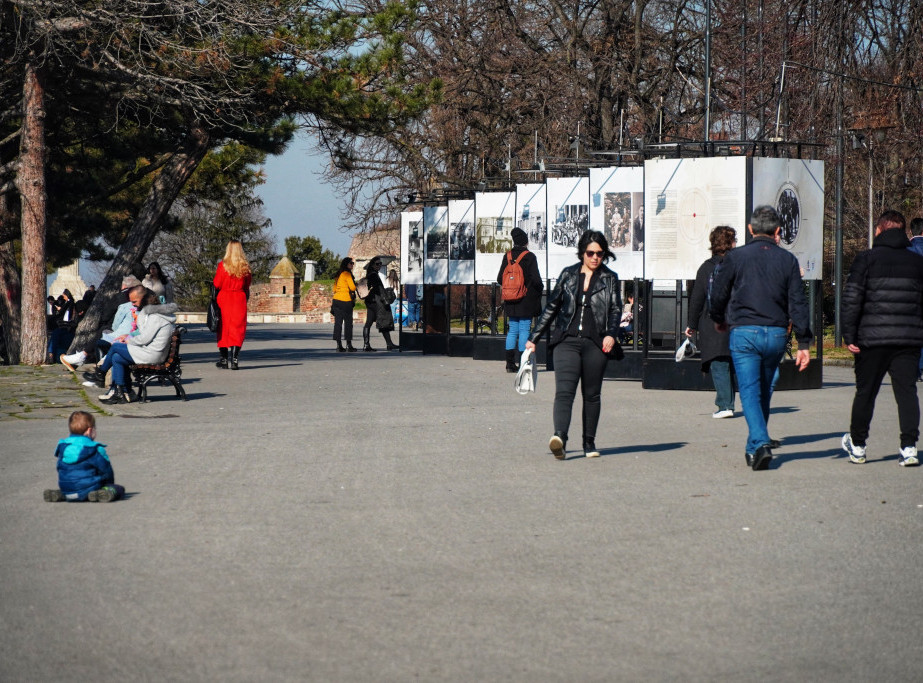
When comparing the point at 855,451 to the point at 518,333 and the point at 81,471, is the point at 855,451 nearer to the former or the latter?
the point at 81,471

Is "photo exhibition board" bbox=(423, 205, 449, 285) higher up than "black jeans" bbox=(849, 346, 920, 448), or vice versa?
"photo exhibition board" bbox=(423, 205, 449, 285)

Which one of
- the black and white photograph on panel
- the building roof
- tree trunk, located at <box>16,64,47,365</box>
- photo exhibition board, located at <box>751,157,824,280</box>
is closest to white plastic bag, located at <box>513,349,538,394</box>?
photo exhibition board, located at <box>751,157,824,280</box>

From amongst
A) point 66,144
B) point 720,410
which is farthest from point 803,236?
point 66,144

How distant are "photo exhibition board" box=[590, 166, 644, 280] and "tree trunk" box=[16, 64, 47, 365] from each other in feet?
29.8

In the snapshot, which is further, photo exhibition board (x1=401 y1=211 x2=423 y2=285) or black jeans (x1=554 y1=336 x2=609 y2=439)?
photo exhibition board (x1=401 y1=211 x2=423 y2=285)

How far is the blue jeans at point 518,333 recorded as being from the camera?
19.3m

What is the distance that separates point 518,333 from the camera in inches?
765

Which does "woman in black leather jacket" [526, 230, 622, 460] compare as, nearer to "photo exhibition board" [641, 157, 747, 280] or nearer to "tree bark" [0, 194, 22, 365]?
"photo exhibition board" [641, 157, 747, 280]

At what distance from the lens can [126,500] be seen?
829cm

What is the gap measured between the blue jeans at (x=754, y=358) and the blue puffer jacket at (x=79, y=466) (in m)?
4.57

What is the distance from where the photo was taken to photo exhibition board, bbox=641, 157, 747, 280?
1583 cm

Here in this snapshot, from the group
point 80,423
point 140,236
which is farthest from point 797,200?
point 140,236

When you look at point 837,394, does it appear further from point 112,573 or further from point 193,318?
point 193,318

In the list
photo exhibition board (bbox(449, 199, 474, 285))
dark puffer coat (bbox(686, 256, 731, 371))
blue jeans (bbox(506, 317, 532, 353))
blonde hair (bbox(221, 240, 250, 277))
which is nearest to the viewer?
dark puffer coat (bbox(686, 256, 731, 371))
